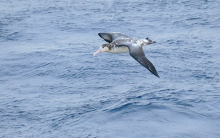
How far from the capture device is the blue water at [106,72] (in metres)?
21.4

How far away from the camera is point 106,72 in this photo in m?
26.1

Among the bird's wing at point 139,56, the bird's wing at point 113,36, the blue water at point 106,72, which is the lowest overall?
the blue water at point 106,72

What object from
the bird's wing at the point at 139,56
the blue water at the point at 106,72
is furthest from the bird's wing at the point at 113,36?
the blue water at the point at 106,72

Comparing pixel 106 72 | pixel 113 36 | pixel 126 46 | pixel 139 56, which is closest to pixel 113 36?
pixel 113 36

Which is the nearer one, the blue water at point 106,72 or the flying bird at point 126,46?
the flying bird at point 126,46

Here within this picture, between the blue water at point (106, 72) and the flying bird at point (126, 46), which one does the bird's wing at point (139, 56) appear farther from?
the blue water at point (106, 72)

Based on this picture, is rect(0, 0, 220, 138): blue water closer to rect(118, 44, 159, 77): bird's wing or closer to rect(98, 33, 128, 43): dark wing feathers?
rect(98, 33, 128, 43): dark wing feathers

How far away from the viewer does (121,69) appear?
26219 mm

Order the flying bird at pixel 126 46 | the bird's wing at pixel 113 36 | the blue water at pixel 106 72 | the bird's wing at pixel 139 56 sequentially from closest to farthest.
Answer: the bird's wing at pixel 139 56 → the flying bird at pixel 126 46 → the bird's wing at pixel 113 36 → the blue water at pixel 106 72

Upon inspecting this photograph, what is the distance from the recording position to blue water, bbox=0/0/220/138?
2142 centimetres

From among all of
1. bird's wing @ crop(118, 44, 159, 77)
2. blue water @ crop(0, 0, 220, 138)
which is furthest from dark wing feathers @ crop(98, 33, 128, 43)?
blue water @ crop(0, 0, 220, 138)

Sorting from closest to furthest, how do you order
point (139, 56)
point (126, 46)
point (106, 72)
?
point (139, 56) → point (126, 46) → point (106, 72)

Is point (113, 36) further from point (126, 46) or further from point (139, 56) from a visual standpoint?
point (139, 56)

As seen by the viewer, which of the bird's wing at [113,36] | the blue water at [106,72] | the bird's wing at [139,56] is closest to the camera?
the bird's wing at [139,56]
